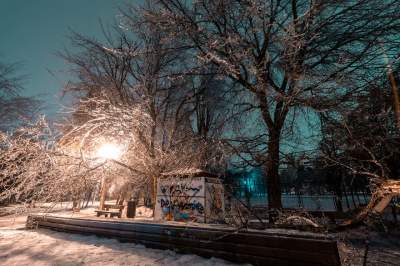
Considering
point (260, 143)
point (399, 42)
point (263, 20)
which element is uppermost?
point (263, 20)

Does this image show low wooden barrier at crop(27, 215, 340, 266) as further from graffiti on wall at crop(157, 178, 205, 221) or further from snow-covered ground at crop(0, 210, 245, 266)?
graffiti on wall at crop(157, 178, 205, 221)

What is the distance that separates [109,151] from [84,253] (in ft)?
12.8

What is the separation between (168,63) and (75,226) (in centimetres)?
824

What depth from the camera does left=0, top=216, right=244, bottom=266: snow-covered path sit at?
12.7 feet

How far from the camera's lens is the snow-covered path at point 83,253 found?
3877 millimetres

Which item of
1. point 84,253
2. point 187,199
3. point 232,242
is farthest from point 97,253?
point 187,199

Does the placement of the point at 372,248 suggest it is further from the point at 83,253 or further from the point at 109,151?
the point at 109,151

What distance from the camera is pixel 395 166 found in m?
10.7

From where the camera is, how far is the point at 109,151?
779cm

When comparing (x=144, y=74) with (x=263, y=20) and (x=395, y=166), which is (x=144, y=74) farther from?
(x=395, y=166)

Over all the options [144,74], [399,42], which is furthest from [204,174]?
[399,42]

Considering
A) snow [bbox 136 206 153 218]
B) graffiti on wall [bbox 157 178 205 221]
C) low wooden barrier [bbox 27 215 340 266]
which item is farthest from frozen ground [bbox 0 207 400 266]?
snow [bbox 136 206 153 218]

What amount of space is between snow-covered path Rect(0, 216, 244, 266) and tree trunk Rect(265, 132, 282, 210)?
14.8 ft

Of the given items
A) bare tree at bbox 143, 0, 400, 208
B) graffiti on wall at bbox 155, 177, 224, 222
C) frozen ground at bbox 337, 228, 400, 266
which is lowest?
frozen ground at bbox 337, 228, 400, 266
